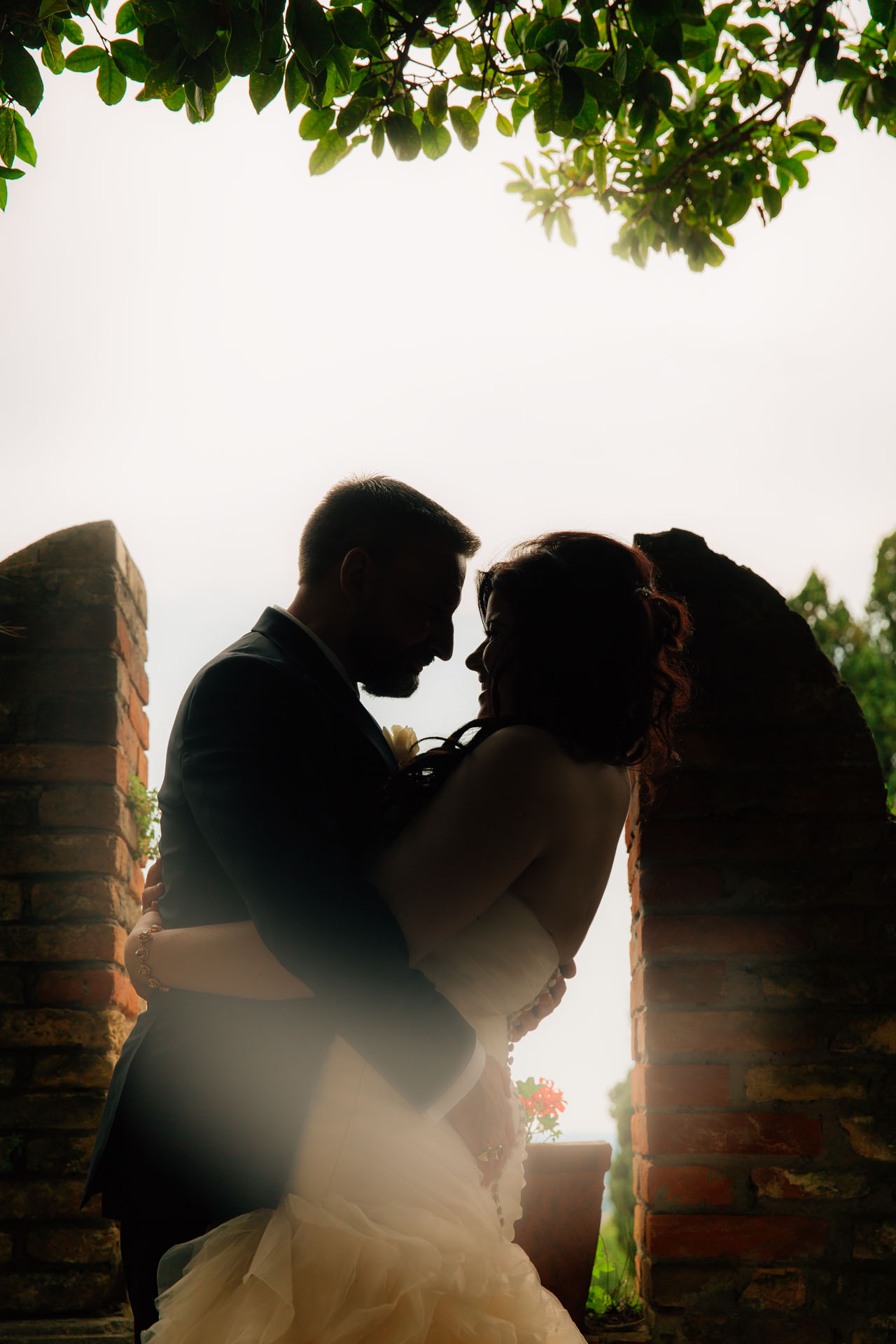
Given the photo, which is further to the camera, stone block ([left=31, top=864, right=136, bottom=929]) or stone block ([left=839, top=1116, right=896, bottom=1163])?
stone block ([left=31, top=864, right=136, bottom=929])

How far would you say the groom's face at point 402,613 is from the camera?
1859 mm

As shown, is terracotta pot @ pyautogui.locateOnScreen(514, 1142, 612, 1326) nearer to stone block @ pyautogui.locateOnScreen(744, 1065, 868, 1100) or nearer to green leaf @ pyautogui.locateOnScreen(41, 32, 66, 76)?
stone block @ pyautogui.locateOnScreen(744, 1065, 868, 1100)

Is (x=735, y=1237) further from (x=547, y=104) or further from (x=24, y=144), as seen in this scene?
(x=24, y=144)

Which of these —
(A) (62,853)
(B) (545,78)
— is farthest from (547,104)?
(A) (62,853)

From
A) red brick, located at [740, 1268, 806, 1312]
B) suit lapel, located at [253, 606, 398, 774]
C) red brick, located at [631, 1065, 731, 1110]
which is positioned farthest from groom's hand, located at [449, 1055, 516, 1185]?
red brick, located at [740, 1268, 806, 1312]

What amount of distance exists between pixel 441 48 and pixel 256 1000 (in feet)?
7.27

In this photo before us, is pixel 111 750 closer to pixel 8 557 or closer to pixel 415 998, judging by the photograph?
pixel 8 557

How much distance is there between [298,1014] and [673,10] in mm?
2004

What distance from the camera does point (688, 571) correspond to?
2.69 metres

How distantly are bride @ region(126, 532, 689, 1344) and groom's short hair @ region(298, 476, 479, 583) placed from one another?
34 cm

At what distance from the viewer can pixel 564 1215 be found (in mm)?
2488

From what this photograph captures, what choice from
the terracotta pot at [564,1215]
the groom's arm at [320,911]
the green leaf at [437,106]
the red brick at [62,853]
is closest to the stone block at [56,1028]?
the red brick at [62,853]

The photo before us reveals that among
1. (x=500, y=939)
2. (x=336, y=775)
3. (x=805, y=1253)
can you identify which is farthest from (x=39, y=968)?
(x=805, y=1253)

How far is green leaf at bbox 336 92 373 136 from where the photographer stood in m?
2.18
